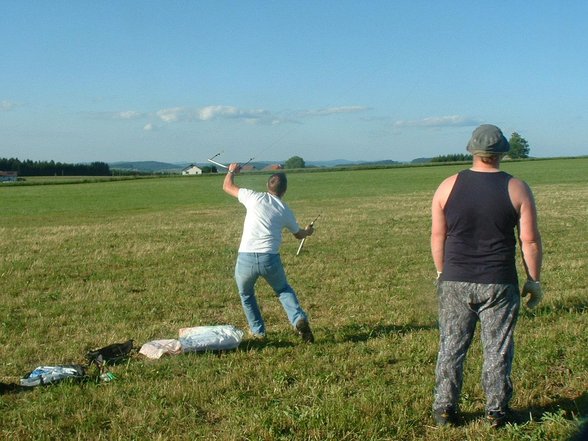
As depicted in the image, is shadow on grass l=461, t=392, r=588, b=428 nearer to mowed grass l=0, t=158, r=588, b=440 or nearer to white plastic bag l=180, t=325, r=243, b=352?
mowed grass l=0, t=158, r=588, b=440

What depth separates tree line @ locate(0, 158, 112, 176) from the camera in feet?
341

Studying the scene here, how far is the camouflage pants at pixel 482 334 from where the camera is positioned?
460cm

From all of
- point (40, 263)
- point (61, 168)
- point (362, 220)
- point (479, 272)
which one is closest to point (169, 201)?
point (362, 220)

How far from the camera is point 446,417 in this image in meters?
4.79

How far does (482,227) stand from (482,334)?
729mm

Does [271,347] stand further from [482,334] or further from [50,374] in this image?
[482,334]

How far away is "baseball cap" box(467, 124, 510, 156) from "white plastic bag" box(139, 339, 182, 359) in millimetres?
3486

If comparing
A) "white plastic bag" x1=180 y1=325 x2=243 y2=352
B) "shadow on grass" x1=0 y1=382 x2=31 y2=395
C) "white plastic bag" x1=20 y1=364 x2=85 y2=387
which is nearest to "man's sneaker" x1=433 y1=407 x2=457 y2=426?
"white plastic bag" x1=180 y1=325 x2=243 y2=352

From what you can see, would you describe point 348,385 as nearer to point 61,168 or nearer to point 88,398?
point 88,398

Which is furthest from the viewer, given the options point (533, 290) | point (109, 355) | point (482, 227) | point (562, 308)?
point (562, 308)

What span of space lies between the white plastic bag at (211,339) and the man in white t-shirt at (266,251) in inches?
17.6

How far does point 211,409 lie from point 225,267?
24.5 ft

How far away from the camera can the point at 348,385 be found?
5695 mm

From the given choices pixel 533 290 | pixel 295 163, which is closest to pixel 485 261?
pixel 533 290
